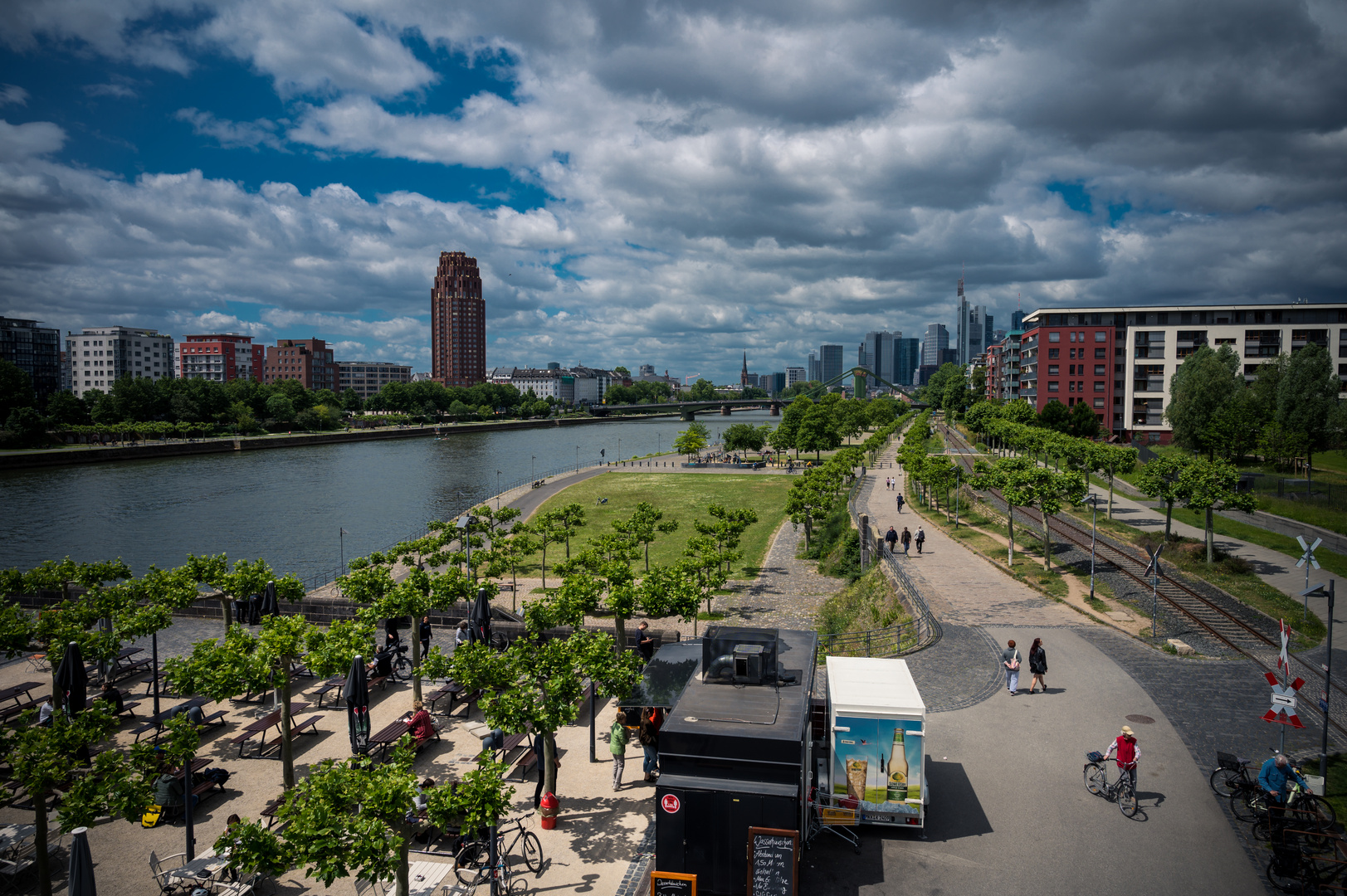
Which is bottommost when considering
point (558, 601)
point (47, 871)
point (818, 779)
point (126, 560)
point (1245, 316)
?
point (126, 560)

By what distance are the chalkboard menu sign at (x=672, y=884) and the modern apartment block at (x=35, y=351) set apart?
18324 centimetres

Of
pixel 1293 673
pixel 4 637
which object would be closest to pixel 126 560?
pixel 4 637

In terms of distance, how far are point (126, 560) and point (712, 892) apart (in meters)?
Answer: 51.8

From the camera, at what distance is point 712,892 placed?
392 inches

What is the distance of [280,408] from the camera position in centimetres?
13250

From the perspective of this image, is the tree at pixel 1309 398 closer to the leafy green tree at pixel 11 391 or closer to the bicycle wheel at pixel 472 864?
the bicycle wheel at pixel 472 864

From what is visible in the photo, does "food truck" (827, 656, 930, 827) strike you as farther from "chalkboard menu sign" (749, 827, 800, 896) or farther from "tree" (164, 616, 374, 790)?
"tree" (164, 616, 374, 790)

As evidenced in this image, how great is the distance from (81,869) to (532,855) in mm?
6077

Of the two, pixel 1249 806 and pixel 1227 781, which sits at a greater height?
pixel 1227 781

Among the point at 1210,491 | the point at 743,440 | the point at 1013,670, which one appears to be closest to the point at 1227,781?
the point at 1013,670

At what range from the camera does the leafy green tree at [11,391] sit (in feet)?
335

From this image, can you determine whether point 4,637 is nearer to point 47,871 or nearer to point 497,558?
Result: point 47,871

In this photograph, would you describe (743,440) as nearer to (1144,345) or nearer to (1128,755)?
(1144,345)

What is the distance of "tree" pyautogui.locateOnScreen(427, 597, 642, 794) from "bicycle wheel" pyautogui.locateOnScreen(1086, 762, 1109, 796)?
8.77m
